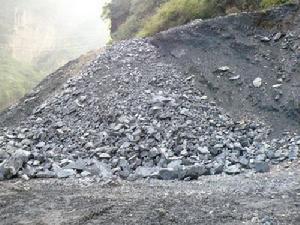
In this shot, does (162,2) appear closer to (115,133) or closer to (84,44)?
(115,133)

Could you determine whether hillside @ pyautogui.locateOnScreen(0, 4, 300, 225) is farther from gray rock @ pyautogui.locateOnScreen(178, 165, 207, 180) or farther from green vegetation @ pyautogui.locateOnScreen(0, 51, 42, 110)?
green vegetation @ pyautogui.locateOnScreen(0, 51, 42, 110)

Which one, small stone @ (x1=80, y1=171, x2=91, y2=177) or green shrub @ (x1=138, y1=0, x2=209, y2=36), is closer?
small stone @ (x1=80, y1=171, x2=91, y2=177)

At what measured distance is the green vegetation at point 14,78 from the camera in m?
42.8

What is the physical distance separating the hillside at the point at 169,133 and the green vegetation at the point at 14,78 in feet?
88.0

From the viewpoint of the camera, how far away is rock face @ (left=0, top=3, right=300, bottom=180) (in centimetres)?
1055

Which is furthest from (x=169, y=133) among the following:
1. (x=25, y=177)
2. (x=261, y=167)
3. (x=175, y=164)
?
(x=25, y=177)

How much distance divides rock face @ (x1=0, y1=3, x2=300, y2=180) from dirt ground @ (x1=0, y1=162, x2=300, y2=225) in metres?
0.57

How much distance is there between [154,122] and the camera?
11797 millimetres

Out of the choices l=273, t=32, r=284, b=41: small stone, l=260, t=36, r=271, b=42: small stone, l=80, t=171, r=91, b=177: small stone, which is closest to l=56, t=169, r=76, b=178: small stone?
l=80, t=171, r=91, b=177: small stone

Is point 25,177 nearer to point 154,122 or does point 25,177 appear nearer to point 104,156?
point 104,156

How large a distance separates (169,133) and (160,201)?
125 inches

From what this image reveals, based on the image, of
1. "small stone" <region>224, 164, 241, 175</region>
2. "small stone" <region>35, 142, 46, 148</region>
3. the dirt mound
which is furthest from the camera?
the dirt mound

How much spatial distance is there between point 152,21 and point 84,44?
45296 millimetres

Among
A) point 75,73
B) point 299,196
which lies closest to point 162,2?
point 75,73
